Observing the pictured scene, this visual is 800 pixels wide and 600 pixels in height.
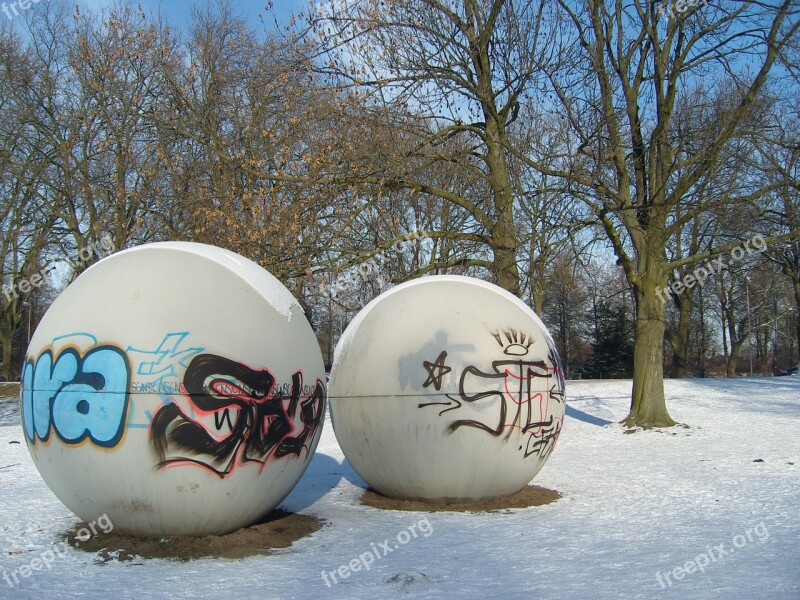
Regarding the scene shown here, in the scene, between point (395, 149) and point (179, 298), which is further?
point (395, 149)

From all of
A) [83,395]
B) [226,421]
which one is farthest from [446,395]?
[83,395]

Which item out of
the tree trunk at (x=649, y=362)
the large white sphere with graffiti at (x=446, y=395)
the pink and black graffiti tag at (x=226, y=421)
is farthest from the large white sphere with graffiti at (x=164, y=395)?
the tree trunk at (x=649, y=362)

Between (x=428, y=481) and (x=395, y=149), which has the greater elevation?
(x=395, y=149)

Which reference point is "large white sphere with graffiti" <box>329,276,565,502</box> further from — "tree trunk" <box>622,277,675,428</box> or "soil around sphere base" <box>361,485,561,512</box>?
"tree trunk" <box>622,277,675,428</box>

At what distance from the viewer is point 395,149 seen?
50.0 ft

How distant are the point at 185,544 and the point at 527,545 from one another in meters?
3.03

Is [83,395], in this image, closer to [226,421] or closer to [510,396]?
[226,421]

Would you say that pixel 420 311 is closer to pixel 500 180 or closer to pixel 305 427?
pixel 305 427

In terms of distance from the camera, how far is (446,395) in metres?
Result: 7.93

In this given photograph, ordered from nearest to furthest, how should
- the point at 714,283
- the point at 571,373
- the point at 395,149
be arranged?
1. the point at 395,149
2. the point at 714,283
3. the point at 571,373

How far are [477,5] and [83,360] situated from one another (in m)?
12.1

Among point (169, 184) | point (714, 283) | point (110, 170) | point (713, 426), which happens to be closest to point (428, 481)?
point (713, 426)

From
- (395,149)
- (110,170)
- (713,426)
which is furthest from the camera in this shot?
(110,170)

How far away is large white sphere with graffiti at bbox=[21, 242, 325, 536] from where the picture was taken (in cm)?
606
